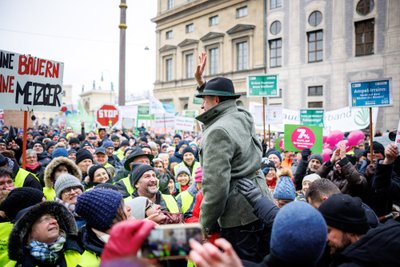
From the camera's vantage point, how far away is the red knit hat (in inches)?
43.6

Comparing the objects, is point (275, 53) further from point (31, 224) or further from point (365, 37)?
point (31, 224)

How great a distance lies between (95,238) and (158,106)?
1656 cm

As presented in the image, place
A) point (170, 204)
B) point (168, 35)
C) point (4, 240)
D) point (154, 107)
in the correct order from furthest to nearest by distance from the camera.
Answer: point (168, 35), point (154, 107), point (170, 204), point (4, 240)

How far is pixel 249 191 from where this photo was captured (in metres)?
2.52

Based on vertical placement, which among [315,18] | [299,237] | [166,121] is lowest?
[299,237]

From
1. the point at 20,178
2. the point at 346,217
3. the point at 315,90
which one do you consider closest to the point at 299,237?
the point at 346,217

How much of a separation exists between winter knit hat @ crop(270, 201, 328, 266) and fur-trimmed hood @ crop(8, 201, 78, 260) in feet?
5.78

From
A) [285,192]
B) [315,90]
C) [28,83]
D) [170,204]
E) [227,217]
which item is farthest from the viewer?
[315,90]

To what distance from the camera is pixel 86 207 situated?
229 cm

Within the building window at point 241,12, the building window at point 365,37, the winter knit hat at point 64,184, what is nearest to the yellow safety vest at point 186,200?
the winter knit hat at point 64,184

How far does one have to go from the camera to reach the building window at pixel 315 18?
24.1 meters

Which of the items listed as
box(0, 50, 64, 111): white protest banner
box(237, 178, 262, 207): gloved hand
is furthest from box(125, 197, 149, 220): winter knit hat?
box(0, 50, 64, 111): white protest banner

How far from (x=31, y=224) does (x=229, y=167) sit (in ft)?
5.06

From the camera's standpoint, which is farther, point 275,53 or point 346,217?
point 275,53
